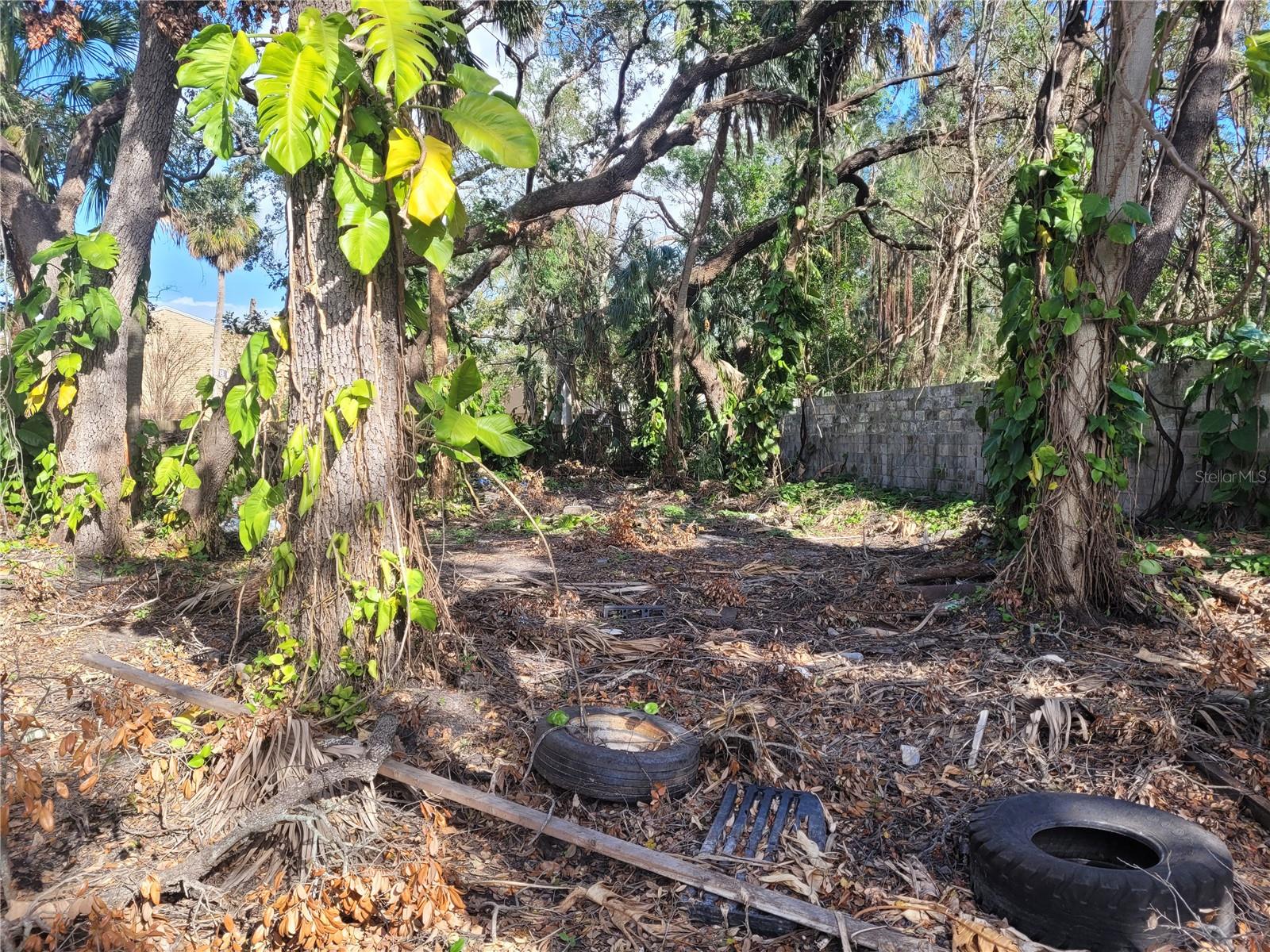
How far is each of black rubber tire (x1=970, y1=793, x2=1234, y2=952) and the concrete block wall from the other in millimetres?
4085

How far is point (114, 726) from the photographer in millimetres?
3707

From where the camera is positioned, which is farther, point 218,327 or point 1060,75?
point 218,327

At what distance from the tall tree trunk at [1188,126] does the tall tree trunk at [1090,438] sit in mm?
231

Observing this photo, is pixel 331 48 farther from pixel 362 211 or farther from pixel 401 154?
pixel 362 211

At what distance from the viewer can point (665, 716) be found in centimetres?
448

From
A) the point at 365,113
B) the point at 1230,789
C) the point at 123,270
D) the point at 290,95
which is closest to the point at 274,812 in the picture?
the point at 290,95

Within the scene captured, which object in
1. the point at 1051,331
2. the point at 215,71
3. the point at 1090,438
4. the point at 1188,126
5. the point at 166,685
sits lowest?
the point at 166,685

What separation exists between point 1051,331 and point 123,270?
7864 mm

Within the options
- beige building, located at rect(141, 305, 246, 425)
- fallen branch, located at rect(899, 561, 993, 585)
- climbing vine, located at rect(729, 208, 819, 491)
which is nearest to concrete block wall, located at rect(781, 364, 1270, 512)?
climbing vine, located at rect(729, 208, 819, 491)

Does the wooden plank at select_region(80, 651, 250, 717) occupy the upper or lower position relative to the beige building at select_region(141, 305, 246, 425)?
lower

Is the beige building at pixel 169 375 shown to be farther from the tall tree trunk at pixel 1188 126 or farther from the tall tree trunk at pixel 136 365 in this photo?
the tall tree trunk at pixel 1188 126

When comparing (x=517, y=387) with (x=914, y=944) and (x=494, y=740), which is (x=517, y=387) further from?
(x=914, y=944)

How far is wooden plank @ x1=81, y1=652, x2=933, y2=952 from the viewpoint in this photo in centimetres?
274

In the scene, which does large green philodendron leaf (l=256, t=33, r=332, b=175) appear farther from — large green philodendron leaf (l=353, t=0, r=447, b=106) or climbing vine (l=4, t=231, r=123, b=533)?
climbing vine (l=4, t=231, r=123, b=533)
